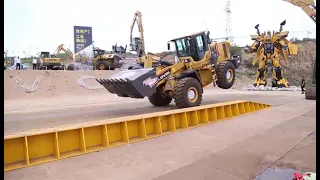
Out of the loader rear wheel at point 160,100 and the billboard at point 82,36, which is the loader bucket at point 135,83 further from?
the billboard at point 82,36

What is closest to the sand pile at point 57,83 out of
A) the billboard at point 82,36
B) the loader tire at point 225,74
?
the loader tire at point 225,74

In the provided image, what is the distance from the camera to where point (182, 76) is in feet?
27.7

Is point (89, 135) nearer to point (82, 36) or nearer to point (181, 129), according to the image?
point (181, 129)

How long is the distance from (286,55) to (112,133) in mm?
3757

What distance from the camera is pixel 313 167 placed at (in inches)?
143

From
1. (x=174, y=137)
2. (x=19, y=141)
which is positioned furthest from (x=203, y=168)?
(x=19, y=141)

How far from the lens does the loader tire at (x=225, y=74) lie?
9023mm

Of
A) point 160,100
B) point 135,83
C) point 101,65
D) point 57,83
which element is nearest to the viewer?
point 135,83

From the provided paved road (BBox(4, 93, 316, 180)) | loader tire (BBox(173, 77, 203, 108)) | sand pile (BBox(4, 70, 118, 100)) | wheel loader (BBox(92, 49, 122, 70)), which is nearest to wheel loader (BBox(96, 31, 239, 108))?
loader tire (BBox(173, 77, 203, 108))

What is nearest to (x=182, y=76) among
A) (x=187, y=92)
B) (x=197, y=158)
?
(x=187, y=92)

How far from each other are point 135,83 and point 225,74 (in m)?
3.36

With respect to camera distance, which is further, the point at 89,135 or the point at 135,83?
the point at 135,83

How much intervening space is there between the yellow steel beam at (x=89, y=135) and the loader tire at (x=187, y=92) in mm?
992

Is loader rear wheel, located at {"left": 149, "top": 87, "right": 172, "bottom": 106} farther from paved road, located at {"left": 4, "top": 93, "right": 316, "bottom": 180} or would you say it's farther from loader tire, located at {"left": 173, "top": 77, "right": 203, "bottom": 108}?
paved road, located at {"left": 4, "top": 93, "right": 316, "bottom": 180}
